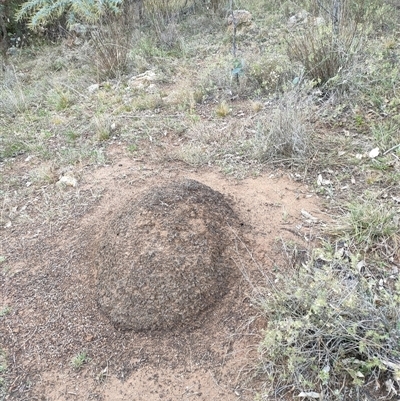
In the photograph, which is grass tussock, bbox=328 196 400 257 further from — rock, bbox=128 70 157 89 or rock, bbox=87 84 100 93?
rock, bbox=87 84 100 93

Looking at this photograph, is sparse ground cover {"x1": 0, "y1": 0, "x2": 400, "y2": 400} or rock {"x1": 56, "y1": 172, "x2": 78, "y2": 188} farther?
rock {"x1": 56, "y1": 172, "x2": 78, "y2": 188}

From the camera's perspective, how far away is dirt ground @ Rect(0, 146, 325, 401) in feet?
5.39

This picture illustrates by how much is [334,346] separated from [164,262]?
2.73 ft

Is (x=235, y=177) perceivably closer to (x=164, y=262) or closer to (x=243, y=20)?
(x=164, y=262)

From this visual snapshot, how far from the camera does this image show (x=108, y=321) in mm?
1880

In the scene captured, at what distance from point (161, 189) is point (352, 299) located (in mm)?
1226

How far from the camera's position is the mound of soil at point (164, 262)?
6.09 ft

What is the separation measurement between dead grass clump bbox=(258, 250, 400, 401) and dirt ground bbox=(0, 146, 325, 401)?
0.14 m

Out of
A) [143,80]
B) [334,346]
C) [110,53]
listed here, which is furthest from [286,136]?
[110,53]

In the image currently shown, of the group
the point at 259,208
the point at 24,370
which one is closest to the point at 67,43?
the point at 259,208

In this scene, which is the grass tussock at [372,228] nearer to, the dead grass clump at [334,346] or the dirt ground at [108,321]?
the dirt ground at [108,321]

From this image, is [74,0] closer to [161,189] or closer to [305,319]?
[161,189]

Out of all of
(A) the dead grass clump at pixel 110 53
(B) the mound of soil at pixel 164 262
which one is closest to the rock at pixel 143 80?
(A) the dead grass clump at pixel 110 53

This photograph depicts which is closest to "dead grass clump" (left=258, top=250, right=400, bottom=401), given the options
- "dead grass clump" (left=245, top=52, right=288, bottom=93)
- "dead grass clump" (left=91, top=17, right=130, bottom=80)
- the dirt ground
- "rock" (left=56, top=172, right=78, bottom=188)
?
the dirt ground
